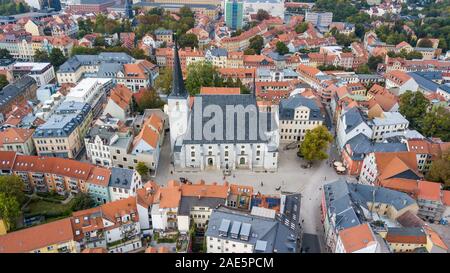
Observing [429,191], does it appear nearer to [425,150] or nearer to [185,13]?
[425,150]

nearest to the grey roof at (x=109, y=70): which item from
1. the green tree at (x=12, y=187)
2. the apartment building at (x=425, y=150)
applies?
the green tree at (x=12, y=187)

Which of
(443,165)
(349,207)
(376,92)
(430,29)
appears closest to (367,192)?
(349,207)

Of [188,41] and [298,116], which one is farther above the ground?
[188,41]

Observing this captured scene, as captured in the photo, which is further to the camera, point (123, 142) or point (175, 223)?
point (123, 142)

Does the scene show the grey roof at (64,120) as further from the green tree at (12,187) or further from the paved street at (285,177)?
the paved street at (285,177)

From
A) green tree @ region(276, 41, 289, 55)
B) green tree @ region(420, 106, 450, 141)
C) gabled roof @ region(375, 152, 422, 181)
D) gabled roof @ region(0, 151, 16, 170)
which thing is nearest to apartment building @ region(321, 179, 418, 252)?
gabled roof @ region(375, 152, 422, 181)

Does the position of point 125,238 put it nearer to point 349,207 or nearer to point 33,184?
point 33,184

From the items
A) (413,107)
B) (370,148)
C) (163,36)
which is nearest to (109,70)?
(163,36)
